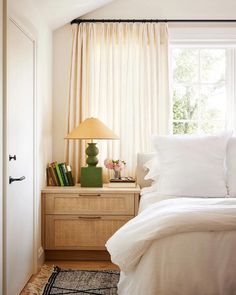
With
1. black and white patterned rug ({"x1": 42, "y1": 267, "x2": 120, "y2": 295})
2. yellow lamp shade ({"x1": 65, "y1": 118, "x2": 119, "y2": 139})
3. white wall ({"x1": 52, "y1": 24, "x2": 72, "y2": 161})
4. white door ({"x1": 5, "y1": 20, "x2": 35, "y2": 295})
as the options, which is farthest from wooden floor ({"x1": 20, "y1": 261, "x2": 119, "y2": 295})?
yellow lamp shade ({"x1": 65, "y1": 118, "x2": 119, "y2": 139})

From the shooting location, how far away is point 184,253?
2230mm

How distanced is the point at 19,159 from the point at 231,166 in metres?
1.72

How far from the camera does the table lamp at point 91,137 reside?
3.87 m

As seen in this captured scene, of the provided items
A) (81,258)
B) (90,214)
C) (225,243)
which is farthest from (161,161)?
(225,243)

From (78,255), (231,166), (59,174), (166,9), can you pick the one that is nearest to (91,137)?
(59,174)

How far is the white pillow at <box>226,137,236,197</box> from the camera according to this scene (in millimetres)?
3506

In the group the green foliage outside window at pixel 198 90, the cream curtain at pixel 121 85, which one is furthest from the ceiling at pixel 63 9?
the green foliage outside window at pixel 198 90

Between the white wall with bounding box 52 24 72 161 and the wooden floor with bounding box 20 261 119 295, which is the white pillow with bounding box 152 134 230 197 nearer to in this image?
the wooden floor with bounding box 20 261 119 295

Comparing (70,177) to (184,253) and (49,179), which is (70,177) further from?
(184,253)

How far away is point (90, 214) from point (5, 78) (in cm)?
163

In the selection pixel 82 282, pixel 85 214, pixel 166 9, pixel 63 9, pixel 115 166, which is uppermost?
pixel 166 9

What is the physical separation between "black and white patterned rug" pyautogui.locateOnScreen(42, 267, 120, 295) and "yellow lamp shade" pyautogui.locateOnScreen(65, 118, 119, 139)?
115 cm

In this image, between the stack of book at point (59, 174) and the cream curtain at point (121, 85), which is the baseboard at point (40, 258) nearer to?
the stack of book at point (59, 174)

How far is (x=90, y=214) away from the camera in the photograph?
3.85 metres
